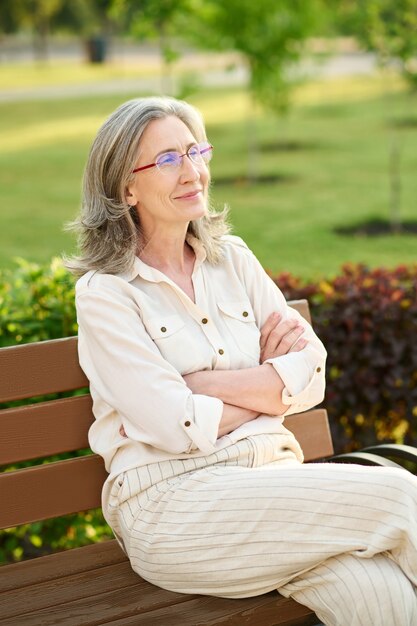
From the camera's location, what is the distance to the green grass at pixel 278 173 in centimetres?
1087

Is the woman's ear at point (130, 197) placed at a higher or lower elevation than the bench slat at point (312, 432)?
higher

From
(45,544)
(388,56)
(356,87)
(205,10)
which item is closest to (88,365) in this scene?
(45,544)

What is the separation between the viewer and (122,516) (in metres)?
3.30

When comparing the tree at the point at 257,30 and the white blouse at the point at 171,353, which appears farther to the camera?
the tree at the point at 257,30

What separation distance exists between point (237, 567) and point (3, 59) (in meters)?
52.9

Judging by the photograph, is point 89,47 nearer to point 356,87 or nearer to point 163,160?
point 356,87

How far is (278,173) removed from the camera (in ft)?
50.8

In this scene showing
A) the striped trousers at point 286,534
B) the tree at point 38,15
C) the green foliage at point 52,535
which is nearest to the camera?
the striped trousers at point 286,534

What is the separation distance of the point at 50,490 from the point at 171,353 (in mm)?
598

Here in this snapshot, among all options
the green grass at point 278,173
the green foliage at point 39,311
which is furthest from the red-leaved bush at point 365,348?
the green grass at point 278,173

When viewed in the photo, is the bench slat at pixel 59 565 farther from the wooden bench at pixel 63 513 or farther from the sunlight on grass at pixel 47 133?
the sunlight on grass at pixel 47 133

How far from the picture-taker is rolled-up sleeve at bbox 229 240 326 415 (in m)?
3.42

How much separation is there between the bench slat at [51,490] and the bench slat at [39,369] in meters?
0.24

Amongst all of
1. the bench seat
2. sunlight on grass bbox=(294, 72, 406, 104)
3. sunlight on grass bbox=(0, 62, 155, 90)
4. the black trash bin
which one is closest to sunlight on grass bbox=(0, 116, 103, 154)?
sunlight on grass bbox=(294, 72, 406, 104)
